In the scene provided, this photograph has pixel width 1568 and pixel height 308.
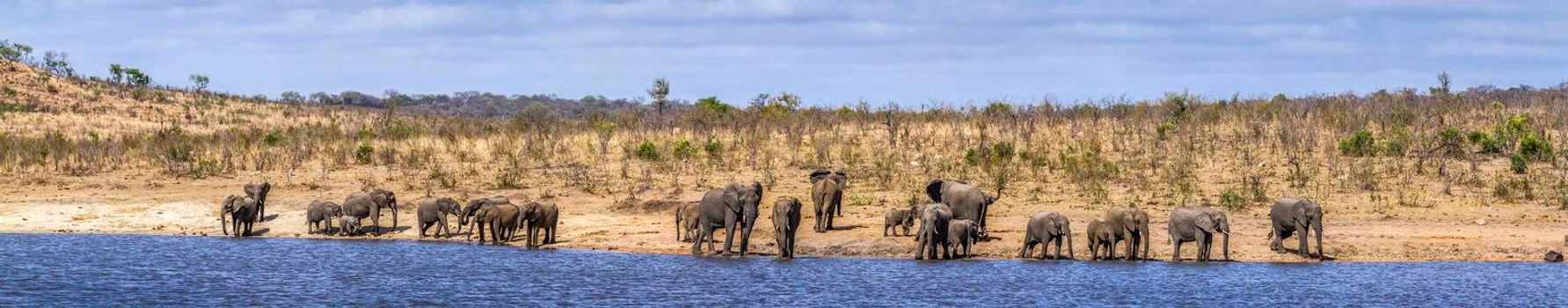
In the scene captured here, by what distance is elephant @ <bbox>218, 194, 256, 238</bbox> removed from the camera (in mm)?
31109

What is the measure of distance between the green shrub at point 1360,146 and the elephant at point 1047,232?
49.5 feet

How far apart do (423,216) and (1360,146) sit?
2127cm

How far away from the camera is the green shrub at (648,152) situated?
40.6 meters

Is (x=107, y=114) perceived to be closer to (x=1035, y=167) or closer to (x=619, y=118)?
(x=619, y=118)

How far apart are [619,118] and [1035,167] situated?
1785 cm

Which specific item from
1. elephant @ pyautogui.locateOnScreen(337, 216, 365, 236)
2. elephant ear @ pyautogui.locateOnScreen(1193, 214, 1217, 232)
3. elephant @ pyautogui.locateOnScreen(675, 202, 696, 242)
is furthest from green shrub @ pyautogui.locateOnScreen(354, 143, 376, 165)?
elephant ear @ pyautogui.locateOnScreen(1193, 214, 1217, 232)

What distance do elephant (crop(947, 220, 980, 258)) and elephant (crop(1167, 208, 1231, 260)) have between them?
304 centimetres

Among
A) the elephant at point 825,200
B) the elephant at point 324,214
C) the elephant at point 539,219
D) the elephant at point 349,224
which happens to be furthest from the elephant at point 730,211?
the elephant at point 324,214

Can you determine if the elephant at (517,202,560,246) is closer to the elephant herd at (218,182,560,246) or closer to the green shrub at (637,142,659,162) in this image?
the elephant herd at (218,182,560,246)

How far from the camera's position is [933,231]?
25406mm

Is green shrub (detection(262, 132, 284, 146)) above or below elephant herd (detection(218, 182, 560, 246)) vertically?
above

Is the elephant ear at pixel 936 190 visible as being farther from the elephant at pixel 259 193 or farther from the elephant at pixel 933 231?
the elephant at pixel 259 193

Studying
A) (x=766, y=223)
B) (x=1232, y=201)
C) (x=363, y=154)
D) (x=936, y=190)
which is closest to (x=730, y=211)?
(x=766, y=223)

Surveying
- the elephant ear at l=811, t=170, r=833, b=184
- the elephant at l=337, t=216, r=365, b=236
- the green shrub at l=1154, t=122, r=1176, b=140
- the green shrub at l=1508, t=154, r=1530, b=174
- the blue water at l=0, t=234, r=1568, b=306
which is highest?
the green shrub at l=1154, t=122, r=1176, b=140
